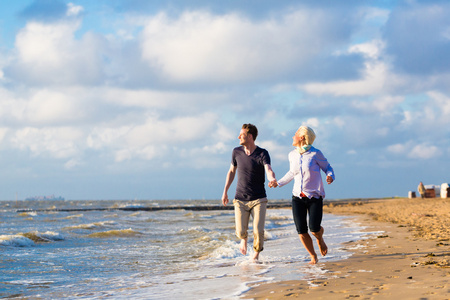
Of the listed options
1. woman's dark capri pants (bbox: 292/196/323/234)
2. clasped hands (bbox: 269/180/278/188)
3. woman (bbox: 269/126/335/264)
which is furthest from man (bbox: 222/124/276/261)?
woman's dark capri pants (bbox: 292/196/323/234)

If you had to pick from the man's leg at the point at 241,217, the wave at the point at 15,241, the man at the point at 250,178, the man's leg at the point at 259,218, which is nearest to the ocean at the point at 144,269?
the wave at the point at 15,241

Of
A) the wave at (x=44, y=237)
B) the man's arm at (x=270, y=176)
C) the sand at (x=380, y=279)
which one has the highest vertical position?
the man's arm at (x=270, y=176)

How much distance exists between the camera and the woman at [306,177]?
7.02m

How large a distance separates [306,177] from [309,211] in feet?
1.82

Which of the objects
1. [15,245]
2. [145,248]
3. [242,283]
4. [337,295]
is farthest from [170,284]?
[15,245]

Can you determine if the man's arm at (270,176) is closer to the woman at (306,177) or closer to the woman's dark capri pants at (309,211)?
the woman at (306,177)

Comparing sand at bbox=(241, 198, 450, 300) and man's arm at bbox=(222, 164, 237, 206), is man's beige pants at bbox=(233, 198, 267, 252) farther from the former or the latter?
sand at bbox=(241, 198, 450, 300)

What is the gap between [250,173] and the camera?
7.60 metres

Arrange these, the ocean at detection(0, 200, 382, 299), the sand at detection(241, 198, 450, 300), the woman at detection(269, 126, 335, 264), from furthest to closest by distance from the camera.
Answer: the woman at detection(269, 126, 335, 264), the ocean at detection(0, 200, 382, 299), the sand at detection(241, 198, 450, 300)

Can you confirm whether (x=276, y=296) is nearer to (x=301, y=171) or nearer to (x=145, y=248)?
(x=301, y=171)

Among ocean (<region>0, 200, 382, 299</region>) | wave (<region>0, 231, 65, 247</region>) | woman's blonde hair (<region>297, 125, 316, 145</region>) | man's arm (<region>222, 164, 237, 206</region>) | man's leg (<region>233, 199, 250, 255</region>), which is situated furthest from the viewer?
wave (<region>0, 231, 65, 247</region>)

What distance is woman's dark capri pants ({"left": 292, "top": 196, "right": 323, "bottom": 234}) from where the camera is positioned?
23.2 ft

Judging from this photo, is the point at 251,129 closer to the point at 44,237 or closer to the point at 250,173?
the point at 250,173

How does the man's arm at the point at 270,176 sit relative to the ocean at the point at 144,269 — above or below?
above
